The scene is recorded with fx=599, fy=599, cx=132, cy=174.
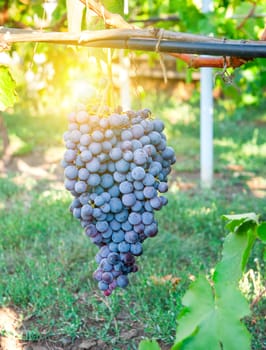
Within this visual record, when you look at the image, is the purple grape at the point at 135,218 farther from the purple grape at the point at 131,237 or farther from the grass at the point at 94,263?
the grass at the point at 94,263

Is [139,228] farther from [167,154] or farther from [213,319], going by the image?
[213,319]

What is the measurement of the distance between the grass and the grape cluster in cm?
94

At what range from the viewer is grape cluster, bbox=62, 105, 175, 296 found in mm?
1438

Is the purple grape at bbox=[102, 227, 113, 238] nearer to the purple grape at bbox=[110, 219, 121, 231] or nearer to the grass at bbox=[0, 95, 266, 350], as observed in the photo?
the purple grape at bbox=[110, 219, 121, 231]

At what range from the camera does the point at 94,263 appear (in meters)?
3.03

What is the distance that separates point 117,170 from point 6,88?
1.45 feet

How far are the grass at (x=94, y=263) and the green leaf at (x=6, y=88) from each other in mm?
1069

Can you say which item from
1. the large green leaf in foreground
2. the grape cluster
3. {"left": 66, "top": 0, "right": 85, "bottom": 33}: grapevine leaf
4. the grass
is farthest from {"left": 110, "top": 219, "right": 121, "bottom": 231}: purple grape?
the grass

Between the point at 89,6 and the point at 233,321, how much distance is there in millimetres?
822

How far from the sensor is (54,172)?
509cm

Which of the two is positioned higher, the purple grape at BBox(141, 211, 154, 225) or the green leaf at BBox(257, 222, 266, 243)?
the green leaf at BBox(257, 222, 266, 243)

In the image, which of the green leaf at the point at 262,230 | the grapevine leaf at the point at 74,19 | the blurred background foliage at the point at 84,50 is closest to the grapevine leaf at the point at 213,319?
the green leaf at the point at 262,230

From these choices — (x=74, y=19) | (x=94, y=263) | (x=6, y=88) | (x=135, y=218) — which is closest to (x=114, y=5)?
(x=74, y=19)

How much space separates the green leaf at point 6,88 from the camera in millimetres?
1661
